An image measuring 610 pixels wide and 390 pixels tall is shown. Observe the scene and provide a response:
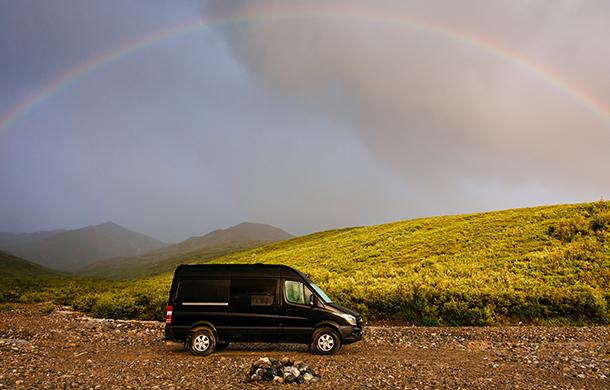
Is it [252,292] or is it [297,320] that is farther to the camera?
[252,292]

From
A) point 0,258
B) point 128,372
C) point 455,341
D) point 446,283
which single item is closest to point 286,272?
point 128,372

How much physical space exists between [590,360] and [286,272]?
408 inches

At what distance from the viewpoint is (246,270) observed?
1556 cm

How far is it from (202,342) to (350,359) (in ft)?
17.0

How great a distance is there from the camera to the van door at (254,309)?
14891 mm

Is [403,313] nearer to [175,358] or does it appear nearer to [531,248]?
[175,358]

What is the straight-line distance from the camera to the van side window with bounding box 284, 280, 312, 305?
15.1 metres

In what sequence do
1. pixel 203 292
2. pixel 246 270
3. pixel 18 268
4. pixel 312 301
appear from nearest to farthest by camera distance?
pixel 312 301, pixel 203 292, pixel 246 270, pixel 18 268

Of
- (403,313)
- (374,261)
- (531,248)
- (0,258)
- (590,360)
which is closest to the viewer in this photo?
(590,360)

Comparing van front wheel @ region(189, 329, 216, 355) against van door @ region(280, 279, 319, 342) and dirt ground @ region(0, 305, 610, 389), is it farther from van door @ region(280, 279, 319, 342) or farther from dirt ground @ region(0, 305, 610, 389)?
van door @ region(280, 279, 319, 342)

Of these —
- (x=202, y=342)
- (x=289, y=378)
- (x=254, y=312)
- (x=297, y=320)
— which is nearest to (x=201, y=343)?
(x=202, y=342)

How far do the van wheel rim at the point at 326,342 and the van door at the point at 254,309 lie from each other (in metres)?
1.55

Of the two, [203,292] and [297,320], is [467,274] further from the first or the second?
[203,292]

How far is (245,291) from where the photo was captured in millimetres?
15266
